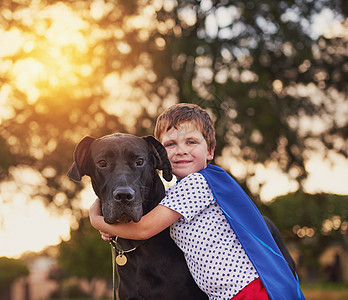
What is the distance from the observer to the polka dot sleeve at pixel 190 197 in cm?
340

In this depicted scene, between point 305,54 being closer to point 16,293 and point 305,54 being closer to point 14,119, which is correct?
point 14,119

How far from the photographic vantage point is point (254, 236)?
3402mm

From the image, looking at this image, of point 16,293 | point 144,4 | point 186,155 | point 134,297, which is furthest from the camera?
point 16,293

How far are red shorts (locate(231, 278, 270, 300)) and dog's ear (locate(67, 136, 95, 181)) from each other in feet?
4.50

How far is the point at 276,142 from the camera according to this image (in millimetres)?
11242

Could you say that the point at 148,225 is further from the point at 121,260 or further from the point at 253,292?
the point at 253,292

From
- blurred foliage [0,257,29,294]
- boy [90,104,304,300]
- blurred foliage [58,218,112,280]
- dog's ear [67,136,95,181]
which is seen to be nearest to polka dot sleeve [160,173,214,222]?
boy [90,104,304,300]

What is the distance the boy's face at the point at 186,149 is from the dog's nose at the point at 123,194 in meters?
0.63

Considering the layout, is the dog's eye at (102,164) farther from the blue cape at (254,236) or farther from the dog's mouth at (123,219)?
the blue cape at (254,236)

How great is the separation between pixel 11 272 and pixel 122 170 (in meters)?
35.8

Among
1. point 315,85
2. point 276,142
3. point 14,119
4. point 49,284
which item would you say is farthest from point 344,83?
point 49,284

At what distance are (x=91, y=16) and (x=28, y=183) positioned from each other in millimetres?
3837

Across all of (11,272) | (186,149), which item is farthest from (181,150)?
(11,272)

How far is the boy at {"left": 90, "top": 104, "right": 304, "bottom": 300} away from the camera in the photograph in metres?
3.30
